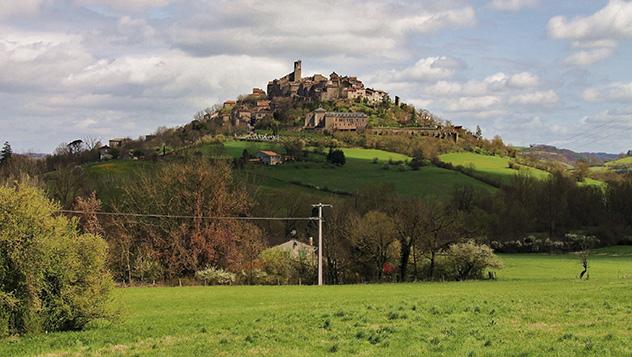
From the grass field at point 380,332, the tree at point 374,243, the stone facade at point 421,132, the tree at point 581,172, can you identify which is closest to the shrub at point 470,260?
the tree at point 374,243

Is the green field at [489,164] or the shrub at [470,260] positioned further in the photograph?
the green field at [489,164]

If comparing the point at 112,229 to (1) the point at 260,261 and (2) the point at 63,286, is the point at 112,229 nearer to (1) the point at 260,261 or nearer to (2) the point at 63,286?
(1) the point at 260,261

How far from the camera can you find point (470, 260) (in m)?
60.2

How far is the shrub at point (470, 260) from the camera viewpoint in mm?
59844

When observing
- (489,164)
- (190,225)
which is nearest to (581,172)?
(489,164)

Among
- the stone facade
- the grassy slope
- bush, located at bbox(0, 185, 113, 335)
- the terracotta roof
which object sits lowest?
bush, located at bbox(0, 185, 113, 335)

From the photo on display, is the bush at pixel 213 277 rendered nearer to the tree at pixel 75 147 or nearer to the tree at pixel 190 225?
the tree at pixel 190 225

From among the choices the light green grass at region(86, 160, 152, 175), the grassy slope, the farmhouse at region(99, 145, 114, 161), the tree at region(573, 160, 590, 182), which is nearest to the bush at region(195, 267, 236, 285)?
the grassy slope

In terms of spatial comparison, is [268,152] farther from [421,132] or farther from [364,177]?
[421,132]

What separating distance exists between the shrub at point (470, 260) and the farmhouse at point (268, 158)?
73446mm

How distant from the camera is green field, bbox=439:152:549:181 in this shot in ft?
427

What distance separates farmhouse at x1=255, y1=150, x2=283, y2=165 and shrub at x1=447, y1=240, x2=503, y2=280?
7345 cm

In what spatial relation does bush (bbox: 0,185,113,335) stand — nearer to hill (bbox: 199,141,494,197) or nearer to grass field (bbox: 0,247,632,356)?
grass field (bbox: 0,247,632,356)

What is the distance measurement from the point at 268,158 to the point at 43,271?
11199 cm
